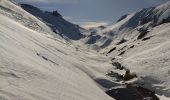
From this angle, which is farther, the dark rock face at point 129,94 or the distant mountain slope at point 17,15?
the distant mountain slope at point 17,15

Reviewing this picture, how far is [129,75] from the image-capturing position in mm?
33625

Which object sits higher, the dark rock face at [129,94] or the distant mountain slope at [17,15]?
the distant mountain slope at [17,15]

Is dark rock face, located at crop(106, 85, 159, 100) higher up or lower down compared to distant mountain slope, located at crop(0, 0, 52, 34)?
lower down

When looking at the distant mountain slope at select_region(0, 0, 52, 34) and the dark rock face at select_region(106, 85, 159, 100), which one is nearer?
the dark rock face at select_region(106, 85, 159, 100)

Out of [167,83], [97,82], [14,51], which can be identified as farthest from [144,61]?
[14,51]

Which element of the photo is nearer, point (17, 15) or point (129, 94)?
point (129, 94)

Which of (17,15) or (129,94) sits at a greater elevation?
(17,15)

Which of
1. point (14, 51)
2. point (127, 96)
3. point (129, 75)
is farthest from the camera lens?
point (129, 75)

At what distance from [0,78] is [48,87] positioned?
280 cm

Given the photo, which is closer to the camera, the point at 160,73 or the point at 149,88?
the point at 149,88

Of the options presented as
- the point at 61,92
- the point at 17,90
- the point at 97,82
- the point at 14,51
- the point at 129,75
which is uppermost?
the point at 129,75

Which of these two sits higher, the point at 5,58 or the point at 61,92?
the point at 5,58

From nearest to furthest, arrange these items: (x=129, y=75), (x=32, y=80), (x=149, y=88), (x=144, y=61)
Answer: (x=32, y=80)
(x=149, y=88)
(x=129, y=75)
(x=144, y=61)

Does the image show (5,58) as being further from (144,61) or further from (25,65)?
(144,61)
